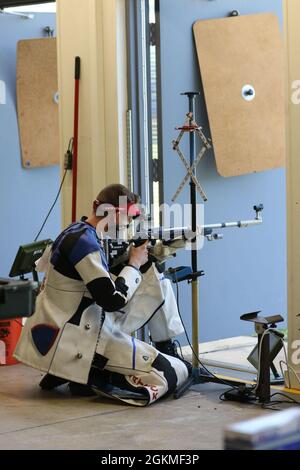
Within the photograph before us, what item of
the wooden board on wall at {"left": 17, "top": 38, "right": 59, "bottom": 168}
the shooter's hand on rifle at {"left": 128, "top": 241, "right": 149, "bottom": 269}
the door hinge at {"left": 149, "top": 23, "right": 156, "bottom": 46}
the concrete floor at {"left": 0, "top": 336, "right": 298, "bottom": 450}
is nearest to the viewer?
the concrete floor at {"left": 0, "top": 336, "right": 298, "bottom": 450}

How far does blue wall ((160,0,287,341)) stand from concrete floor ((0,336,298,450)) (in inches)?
46.1

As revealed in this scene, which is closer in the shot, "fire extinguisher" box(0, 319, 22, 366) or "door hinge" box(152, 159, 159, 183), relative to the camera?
"fire extinguisher" box(0, 319, 22, 366)

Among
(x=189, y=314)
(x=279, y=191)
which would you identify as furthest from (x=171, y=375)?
(x=279, y=191)

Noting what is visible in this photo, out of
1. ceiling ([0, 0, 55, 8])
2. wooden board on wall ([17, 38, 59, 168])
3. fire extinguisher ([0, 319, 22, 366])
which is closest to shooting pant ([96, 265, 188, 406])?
fire extinguisher ([0, 319, 22, 366])

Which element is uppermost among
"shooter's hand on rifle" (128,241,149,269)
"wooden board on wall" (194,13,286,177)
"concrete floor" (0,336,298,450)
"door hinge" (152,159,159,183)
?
"wooden board on wall" (194,13,286,177)

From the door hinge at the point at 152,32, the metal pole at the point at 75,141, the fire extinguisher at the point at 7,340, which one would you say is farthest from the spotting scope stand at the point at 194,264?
the fire extinguisher at the point at 7,340

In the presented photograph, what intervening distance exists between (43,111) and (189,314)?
2412mm

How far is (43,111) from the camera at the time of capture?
7.23 m

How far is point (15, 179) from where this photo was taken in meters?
7.23

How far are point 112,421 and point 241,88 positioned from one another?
8.54 ft

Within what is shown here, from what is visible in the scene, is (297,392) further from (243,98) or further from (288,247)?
(243,98)

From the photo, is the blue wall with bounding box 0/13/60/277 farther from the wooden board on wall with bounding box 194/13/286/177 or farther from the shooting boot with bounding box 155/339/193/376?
the shooting boot with bounding box 155/339/193/376

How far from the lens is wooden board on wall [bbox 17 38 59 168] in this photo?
7074mm

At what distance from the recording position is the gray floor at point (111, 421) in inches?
148
